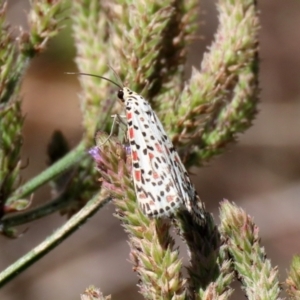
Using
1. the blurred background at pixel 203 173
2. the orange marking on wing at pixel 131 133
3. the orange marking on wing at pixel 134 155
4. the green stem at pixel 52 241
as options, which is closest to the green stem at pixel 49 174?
the green stem at pixel 52 241

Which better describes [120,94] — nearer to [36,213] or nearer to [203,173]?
[36,213]

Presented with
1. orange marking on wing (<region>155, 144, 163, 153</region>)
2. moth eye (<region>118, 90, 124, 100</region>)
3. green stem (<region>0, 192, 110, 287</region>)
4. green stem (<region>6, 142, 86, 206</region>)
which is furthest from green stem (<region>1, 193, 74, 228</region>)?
orange marking on wing (<region>155, 144, 163, 153</region>)

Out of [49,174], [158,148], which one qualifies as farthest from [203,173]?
[158,148]

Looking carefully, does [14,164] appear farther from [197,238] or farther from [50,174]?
[197,238]

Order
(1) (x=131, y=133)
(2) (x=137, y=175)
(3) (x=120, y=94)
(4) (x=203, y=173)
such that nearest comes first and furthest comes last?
1. (2) (x=137, y=175)
2. (1) (x=131, y=133)
3. (3) (x=120, y=94)
4. (4) (x=203, y=173)

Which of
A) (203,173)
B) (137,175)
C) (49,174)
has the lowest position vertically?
(137,175)

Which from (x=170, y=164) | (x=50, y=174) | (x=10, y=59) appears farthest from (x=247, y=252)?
(x=10, y=59)

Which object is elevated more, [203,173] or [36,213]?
[203,173]
